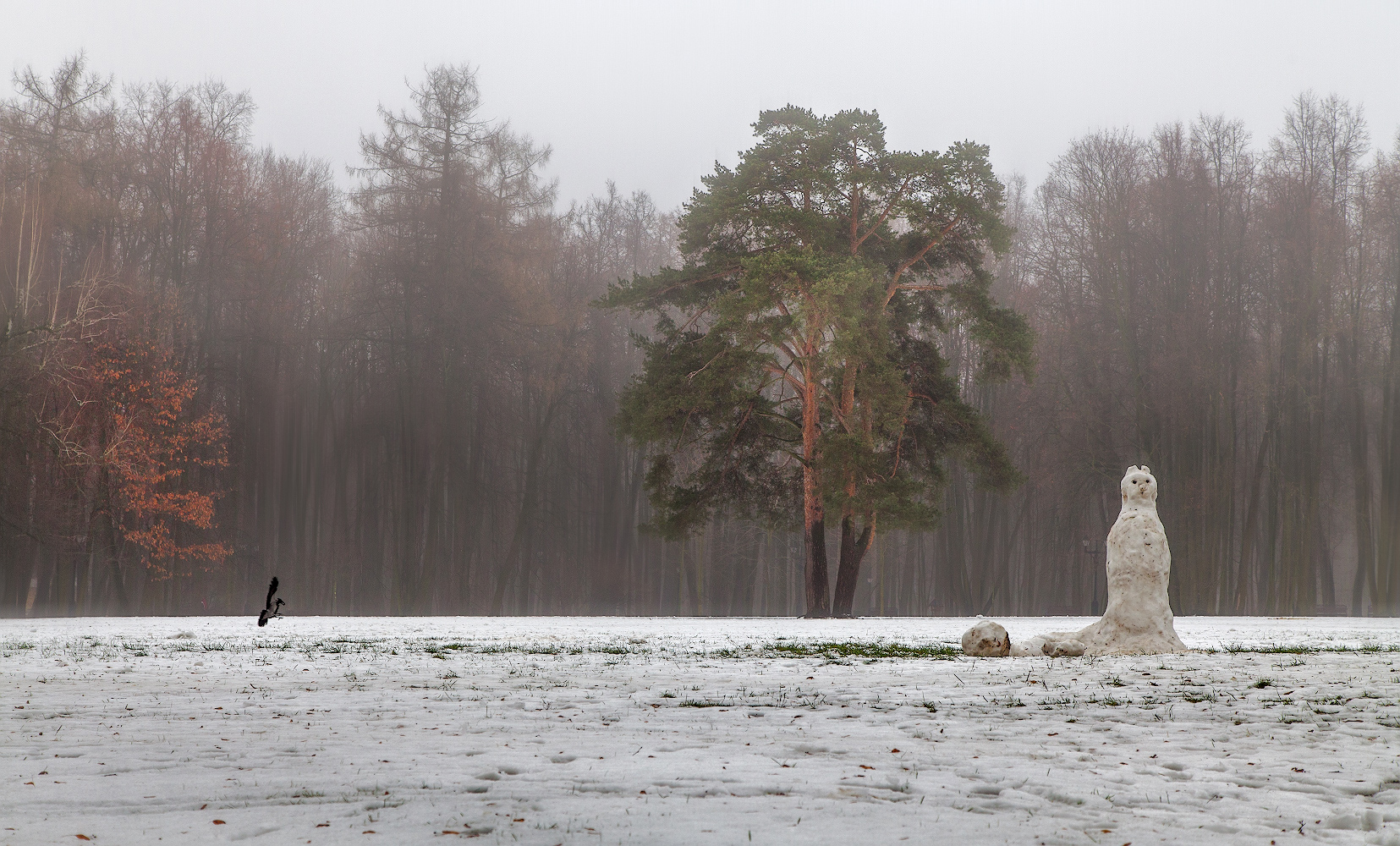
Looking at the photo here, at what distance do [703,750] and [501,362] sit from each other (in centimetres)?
3093

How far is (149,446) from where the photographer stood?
90.9ft

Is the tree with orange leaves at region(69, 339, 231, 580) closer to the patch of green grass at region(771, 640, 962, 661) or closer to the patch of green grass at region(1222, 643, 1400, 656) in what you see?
the patch of green grass at region(771, 640, 962, 661)

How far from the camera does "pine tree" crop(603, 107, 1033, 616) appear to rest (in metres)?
26.1

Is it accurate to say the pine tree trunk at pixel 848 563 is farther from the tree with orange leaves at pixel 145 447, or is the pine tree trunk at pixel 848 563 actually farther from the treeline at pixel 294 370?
the tree with orange leaves at pixel 145 447

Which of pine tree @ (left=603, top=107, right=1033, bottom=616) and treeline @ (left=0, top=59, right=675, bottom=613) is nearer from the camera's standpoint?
pine tree @ (left=603, top=107, right=1033, bottom=616)

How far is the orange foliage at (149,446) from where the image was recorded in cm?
2728

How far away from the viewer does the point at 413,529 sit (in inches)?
1387

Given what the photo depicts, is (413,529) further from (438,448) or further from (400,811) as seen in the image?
(400,811)

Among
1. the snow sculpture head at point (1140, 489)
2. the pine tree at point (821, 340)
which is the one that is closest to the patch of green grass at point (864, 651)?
the snow sculpture head at point (1140, 489)

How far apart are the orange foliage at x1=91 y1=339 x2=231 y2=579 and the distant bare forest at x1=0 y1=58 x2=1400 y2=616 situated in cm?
14

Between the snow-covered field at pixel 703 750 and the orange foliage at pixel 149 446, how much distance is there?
58.3 feet

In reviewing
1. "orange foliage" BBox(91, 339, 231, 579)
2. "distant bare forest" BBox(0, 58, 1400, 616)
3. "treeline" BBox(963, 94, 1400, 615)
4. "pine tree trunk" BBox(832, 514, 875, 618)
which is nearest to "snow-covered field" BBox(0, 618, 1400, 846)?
"pine tree trunk" BBox(832, 514, 875, 618)

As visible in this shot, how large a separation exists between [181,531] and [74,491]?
3299 mm

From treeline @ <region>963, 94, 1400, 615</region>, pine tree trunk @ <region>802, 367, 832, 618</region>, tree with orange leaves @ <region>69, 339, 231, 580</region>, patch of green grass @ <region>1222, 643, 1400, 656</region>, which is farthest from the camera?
treeline @ <region>963, 94, 1400, 615</region>
